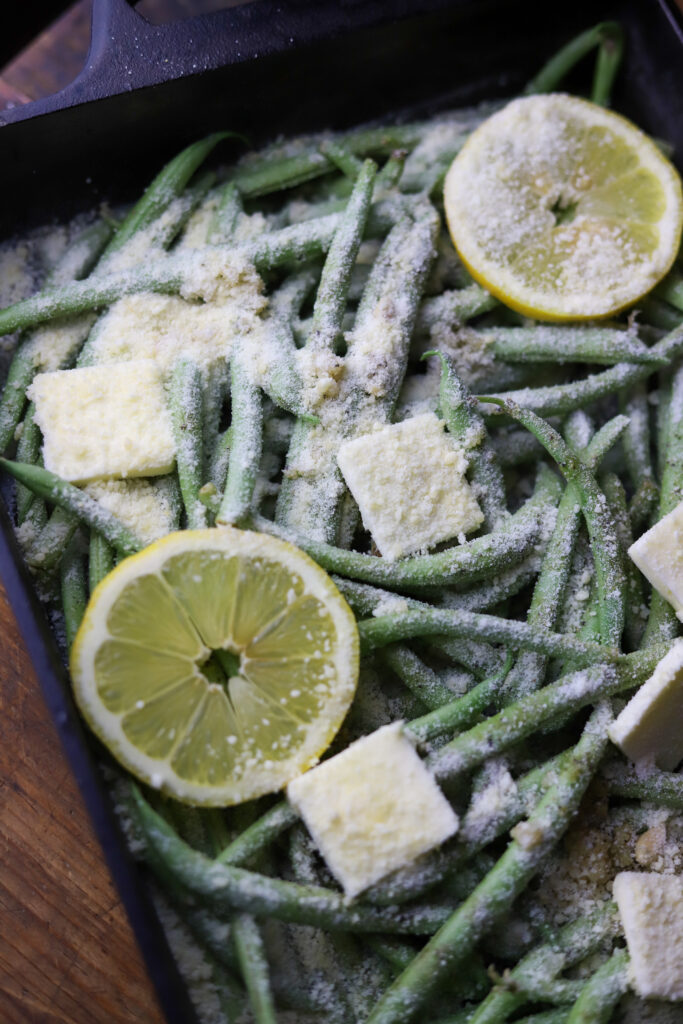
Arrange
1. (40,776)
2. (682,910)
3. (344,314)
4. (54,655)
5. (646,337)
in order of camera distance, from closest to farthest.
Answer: (54,655) < (682,910) < (40,776) < (344,314) < (646,337)

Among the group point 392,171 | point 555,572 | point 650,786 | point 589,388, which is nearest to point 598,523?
point 555,572

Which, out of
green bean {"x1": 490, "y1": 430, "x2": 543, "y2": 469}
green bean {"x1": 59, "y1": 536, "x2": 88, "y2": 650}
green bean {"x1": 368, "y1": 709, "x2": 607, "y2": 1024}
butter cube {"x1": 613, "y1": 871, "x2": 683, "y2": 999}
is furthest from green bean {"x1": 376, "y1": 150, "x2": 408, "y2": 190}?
butter cube {"x1": 613, "y1": 871, "x2": 683, "y2": 999}

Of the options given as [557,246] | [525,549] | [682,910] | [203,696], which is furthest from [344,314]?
[682,910]

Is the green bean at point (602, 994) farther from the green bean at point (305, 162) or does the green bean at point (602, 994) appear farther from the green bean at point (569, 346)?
the green bean at point (305, 162)

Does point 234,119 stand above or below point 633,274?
above

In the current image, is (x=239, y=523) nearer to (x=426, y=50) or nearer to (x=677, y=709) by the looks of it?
(x=677, y=709)

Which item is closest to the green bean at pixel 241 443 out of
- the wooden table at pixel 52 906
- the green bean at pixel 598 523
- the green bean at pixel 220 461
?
the green bean at pixel 220 461

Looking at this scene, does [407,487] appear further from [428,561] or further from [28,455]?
[28,455]
